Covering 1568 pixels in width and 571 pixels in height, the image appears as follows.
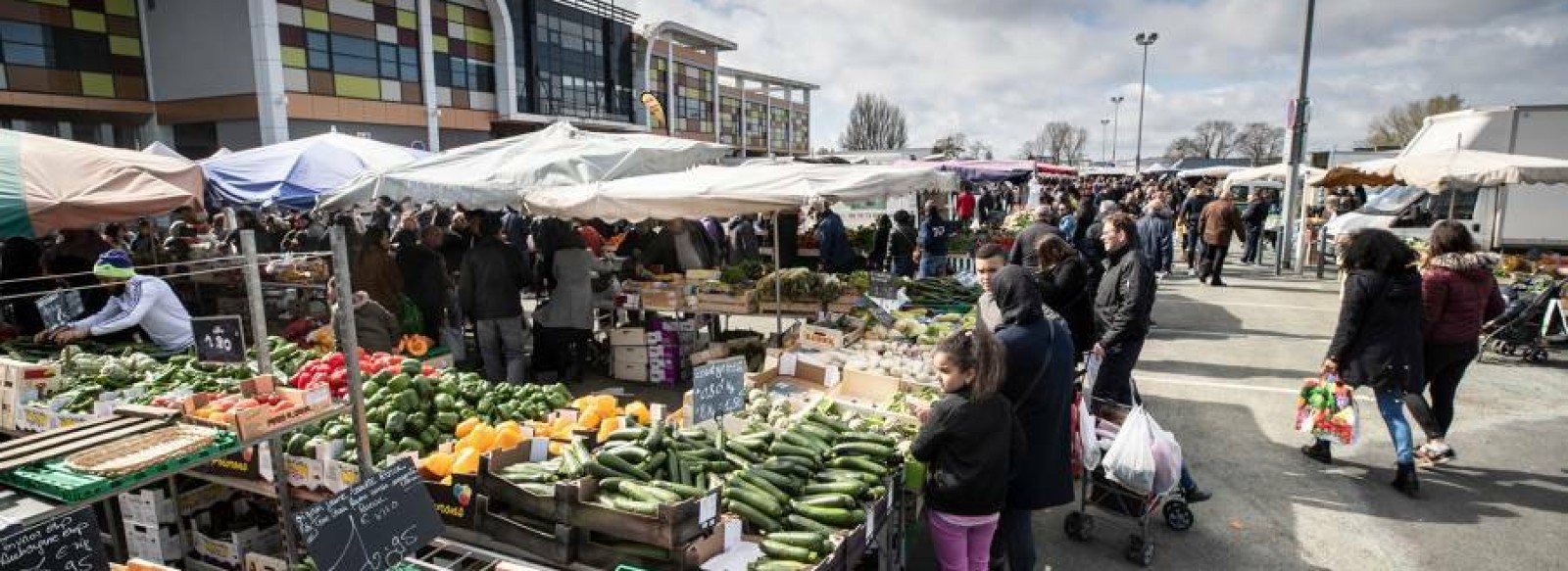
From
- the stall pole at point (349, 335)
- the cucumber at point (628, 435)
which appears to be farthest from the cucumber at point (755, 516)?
the stall pole at point (349, 335)

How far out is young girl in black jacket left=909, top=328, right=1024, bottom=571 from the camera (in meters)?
3.47

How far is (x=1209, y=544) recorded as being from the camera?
4.89m

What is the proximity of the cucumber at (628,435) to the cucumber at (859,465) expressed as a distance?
3.40 feet

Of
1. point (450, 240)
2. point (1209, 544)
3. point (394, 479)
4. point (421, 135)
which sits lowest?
point (1209, 544)

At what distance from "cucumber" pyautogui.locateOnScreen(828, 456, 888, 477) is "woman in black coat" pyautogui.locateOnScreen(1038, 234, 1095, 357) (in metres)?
2.40

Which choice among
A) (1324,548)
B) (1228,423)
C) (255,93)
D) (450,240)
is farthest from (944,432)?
(255,93)

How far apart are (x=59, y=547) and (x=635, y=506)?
1.84 meters

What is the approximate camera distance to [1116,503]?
476cm

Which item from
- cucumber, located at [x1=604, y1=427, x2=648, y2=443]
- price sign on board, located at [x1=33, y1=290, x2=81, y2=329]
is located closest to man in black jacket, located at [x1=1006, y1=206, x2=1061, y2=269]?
cucumber, located at [x1=604, y1=427, x2=648, y2=443]

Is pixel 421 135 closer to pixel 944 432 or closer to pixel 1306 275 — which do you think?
pixel 1306 275

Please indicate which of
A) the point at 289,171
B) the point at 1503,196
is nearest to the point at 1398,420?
the point at 289,171

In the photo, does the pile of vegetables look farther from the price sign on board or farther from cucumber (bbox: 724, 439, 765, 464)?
the price sign on board

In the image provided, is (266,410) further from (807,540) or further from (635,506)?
(807,540)

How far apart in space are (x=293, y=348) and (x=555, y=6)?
36.5 metres
